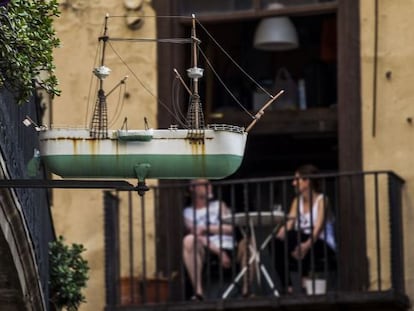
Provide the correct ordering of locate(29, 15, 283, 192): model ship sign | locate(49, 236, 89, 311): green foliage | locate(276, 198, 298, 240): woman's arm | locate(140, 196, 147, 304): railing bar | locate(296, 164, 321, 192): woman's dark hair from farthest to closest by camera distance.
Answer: locate(140, 196, 147, 304): railing bar → locate(296, 164, 321, 192): woman's dark hair → locate(276, 198, 298, 240): woman's arm → locate(49, 236, 89, 311): green foliage → locate(29, 15, 283, 192): model ship sign

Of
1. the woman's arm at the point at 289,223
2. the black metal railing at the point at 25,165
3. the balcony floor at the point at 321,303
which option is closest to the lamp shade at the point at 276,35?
the woman's arm at the point at 289,223

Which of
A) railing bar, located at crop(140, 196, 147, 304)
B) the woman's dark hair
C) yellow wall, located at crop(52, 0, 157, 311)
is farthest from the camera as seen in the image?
yellow wall, located at crop(52, 0, 157, 311)

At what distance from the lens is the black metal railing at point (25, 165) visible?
37.6 feet

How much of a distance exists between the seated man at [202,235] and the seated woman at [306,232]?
1.47 feet

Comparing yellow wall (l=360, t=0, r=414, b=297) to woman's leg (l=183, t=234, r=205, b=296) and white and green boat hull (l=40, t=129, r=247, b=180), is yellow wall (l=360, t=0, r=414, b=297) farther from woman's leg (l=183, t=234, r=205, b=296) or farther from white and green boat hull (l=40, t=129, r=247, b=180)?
white and green boat hull (l=40, t=129, r=247, b=180)

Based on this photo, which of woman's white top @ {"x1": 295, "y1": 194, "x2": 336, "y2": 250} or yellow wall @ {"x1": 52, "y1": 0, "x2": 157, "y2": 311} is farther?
yellow wall @ {"x1": 52, "y1": 0, "x2": 157, "y2": 311}

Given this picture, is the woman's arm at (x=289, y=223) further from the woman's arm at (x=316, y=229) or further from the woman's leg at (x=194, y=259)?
the woman's leg at (x=194, y=259)

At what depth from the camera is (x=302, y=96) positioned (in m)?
19.3

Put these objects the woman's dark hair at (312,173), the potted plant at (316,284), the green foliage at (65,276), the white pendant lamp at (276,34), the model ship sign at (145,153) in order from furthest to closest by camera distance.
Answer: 1. the white pendant lamp at (276,34)
2. the woman's dark hair at (312,173)
3. the potted plant at (316,284)
4. the green foliage at (65,276)
5. the model ship sign at (145,153)

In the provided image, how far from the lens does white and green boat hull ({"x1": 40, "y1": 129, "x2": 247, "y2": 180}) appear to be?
10.8m

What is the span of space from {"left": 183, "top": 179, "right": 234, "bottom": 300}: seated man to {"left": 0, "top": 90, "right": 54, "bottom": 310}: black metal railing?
11.8ft

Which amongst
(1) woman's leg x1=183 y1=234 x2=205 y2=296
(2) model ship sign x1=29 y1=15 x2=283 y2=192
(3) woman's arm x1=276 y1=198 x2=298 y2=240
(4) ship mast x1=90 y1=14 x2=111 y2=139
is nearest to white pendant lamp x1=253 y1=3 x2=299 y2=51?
(3) woman's arm x1=276 y1=198 x2=298 y2=240

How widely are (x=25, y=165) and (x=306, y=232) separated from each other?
19.4 ft

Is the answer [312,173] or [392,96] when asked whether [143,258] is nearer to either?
[312,173]
